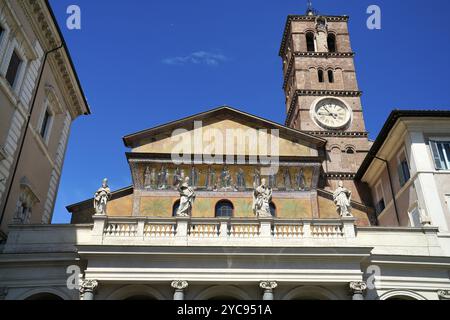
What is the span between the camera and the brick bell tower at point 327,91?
3247cm

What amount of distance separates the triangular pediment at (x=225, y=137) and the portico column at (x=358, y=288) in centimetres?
943

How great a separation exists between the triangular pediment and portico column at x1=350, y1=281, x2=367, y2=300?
9433mm

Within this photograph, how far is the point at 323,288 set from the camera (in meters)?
16.2

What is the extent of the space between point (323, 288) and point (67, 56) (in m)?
16.7

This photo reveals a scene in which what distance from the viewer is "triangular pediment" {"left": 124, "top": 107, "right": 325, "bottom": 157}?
2398cm

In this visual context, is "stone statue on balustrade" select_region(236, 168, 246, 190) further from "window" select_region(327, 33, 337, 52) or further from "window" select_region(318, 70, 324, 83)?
"window" select_region(327, 33, 337, 52)

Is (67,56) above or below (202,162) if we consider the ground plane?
above

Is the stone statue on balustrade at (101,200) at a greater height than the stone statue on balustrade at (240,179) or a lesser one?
lesser

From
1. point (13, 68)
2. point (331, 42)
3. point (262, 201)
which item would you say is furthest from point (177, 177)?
point (331, 42)

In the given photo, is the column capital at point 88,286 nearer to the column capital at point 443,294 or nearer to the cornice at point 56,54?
the cornice at point 56,54

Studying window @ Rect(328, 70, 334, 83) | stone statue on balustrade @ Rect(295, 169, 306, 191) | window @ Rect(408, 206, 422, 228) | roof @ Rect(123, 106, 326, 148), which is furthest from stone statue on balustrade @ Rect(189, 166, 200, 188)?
window @ Rect(328, 70, 334, 83)

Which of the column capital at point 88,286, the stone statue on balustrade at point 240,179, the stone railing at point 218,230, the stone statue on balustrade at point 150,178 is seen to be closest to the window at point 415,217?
the stone railing at point 218,230

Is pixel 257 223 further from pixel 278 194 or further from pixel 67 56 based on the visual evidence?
pixel 67 56
